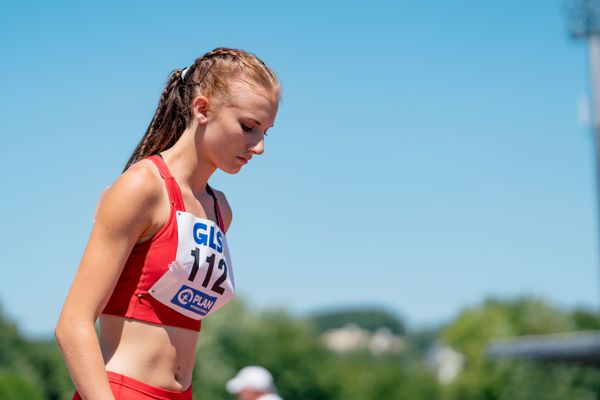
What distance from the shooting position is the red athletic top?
8.03ft

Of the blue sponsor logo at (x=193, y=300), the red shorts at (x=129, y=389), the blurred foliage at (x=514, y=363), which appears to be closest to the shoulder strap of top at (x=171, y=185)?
the blue sponsor logo at (x=193, y=300)

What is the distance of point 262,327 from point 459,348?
12430 mm

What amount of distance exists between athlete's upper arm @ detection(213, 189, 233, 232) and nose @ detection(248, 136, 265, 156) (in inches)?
13.4

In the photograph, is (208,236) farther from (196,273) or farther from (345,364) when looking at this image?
(345,364)

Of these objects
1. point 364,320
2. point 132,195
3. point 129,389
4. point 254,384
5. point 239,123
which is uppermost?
point 364,320

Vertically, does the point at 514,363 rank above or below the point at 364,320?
below

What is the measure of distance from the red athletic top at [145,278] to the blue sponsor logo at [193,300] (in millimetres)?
36

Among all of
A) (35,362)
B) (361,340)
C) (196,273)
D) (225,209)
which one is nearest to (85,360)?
(196,273)

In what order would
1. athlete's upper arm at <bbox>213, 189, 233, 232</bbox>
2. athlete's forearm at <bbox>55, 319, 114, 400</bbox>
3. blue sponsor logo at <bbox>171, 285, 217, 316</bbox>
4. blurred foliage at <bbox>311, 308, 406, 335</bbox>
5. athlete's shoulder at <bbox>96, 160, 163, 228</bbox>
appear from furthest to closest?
blurred foliage at <bbox>311, 308, 406, 335</bbox> < athlete's upper arm at <bbox>213, 189, 233, 232</bbox> < blue sponsor logo at <bbox>171, 285, 217, 316</bbox> < athlete's shoulder at <bbox>96, 160, 163, 228</bbox> < athlete's forearm at <bbox>55, 319, 114, 400</bbox>

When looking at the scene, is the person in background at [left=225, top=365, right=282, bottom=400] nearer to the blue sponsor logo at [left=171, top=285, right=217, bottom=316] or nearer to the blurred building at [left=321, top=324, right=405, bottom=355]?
the blue sponsor logo at [left=171, top=285, right=217, bottom=316]

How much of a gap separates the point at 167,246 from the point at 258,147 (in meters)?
0.35

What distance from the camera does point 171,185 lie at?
2531 mm

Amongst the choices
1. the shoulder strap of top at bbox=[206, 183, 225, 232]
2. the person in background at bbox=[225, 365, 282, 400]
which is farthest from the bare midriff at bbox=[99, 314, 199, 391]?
the person in background at bbox=[225, 365, 282, 400]

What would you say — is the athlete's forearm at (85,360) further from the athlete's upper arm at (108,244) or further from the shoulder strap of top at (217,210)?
the shoulder strap of top at (217,210)
